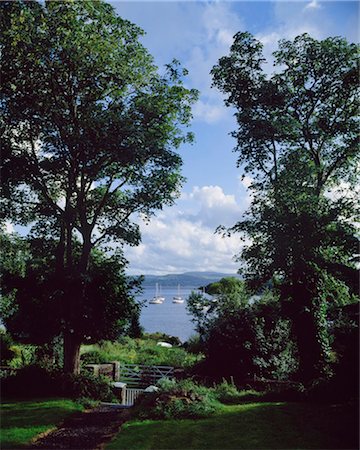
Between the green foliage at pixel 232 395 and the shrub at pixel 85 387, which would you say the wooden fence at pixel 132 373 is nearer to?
the shrub at pixel 85 387

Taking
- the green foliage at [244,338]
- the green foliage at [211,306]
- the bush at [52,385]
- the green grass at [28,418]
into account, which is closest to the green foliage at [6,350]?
the bush at [52,385]

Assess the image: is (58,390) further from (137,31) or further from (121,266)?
(137,31)

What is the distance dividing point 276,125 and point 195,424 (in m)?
11.9

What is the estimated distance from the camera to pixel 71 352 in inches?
676

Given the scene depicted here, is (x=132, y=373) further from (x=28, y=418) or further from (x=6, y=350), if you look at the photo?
(x=28, y=418)

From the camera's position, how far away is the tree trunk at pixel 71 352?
1705 cm

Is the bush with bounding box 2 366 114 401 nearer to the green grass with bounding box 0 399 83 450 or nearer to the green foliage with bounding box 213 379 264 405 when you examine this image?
the green grass with bounding box 0 399 83 450

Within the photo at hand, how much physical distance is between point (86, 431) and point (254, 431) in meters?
4.76

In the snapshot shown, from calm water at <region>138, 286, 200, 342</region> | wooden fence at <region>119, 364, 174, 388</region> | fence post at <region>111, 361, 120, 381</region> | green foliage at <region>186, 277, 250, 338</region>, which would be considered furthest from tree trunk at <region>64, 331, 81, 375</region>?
green foliage at <region>186, 277, 250, 338</region>

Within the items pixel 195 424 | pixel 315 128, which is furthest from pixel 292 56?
pixel 195 424

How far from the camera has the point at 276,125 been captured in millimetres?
16750

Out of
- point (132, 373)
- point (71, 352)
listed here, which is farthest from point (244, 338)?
point (71, 352)

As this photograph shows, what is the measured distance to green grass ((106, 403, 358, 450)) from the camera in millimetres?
9477

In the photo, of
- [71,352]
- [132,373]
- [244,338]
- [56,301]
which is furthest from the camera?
[132,373]
